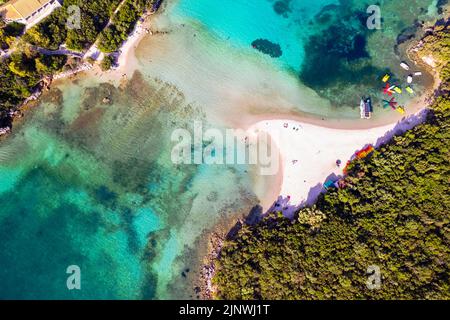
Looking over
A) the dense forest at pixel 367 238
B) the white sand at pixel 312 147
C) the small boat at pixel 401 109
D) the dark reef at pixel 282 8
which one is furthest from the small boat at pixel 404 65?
the dark reef at pixel 282 8

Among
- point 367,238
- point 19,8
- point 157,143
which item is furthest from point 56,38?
point 367,238

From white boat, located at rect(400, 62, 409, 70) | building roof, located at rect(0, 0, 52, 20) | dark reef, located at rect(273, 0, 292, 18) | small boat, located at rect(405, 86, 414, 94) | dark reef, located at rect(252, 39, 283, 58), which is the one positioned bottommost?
small boat, located at rect(405, 86, 414, 94)

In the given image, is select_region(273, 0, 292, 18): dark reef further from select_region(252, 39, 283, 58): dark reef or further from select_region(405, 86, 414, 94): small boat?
select_region(405, 86, 414, 94): small boat

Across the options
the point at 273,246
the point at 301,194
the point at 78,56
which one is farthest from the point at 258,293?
the point at 78,56

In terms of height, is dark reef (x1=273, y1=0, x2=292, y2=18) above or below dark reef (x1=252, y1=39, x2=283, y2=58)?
above

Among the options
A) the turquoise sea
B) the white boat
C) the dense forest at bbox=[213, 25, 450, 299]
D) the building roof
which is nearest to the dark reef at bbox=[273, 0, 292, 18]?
the turquoise sea

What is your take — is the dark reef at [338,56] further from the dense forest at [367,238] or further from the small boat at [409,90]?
the dense forest at [367,238]
